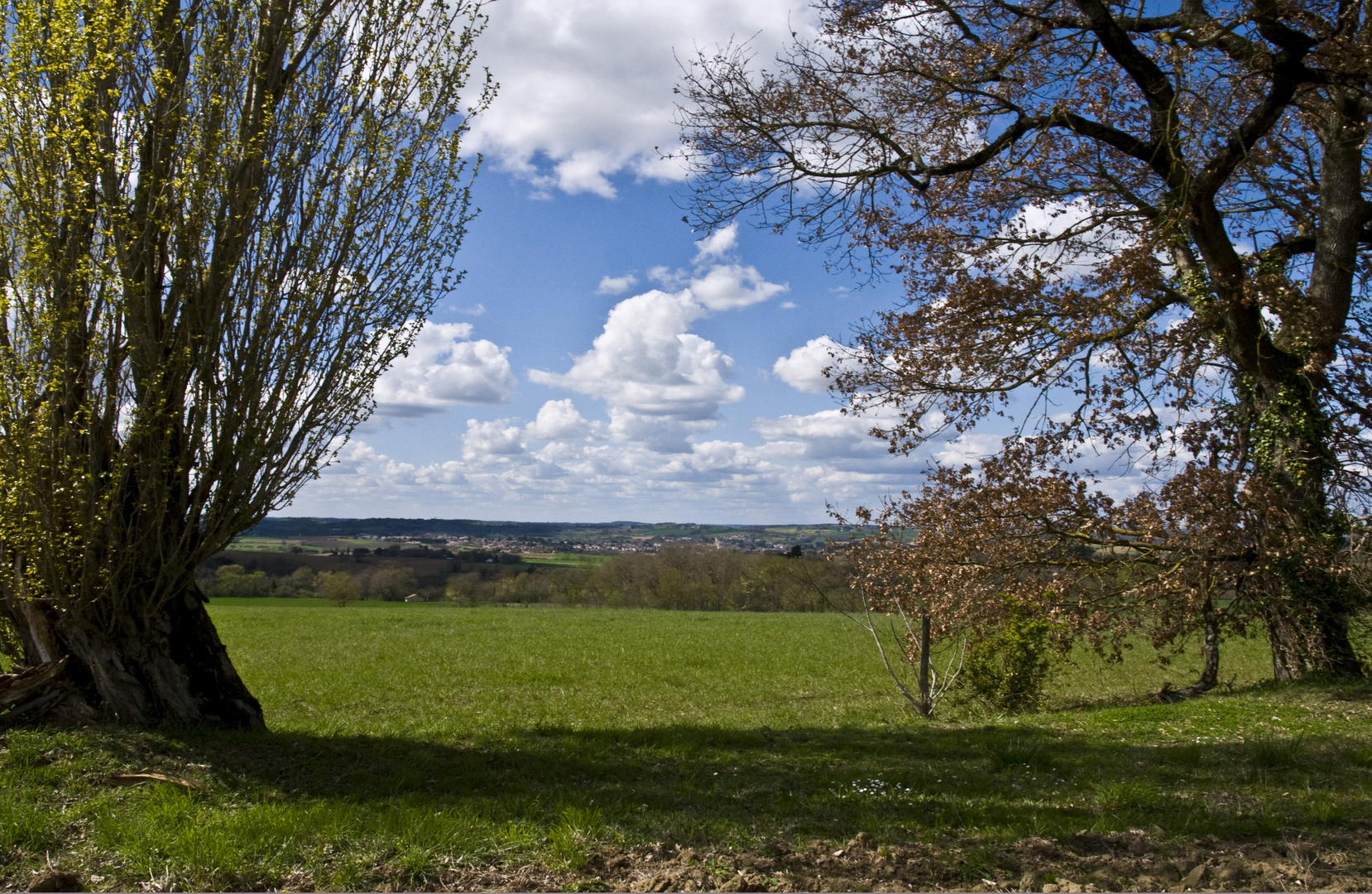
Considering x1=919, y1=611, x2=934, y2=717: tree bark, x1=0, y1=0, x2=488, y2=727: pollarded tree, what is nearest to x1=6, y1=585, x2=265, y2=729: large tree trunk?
x1=0, y1=0, x2=488, y2=727: pollarded tree

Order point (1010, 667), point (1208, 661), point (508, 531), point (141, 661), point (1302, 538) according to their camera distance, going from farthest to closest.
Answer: point (508, 531) < point (1208, 661) < point (1010, 667) < point (1302, 538) < point (141, 661)

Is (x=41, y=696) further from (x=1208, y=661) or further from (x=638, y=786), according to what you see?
(x=1208, y=661)

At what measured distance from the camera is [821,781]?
6.29 meters

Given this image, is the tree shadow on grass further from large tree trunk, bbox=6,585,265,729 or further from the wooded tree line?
the wooded tree line

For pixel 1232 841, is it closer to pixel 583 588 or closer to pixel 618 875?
pixel 618 875

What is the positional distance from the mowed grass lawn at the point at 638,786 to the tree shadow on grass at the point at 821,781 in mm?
28

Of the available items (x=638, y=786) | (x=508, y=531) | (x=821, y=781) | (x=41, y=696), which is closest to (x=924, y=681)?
(x=821, y=781)

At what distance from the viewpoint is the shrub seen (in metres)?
11.6

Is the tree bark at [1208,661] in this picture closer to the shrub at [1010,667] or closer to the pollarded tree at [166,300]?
the shrub at [1010,667]

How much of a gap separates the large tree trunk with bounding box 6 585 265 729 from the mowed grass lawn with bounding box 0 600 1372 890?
20.4 inches

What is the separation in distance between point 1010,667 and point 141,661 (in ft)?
36.1

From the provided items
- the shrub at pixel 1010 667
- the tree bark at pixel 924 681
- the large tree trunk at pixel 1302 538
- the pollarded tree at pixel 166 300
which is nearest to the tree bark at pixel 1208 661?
the large tree trunk at pixel 1302 538

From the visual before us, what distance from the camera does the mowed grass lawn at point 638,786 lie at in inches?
175

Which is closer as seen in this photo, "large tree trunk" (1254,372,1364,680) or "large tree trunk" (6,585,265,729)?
"large tree trunk" (6,585,265,729)
